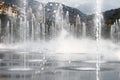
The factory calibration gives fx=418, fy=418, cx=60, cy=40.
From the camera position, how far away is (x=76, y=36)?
85312mm

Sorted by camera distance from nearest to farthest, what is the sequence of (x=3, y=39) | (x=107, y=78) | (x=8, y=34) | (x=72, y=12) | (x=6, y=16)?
(x=107, y=78)
(x=3, y=39)
(x=8, y=34)
(x=6, y=16)
(x=72, y=12)

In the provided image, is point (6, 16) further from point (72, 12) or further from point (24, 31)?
point (72, 12)

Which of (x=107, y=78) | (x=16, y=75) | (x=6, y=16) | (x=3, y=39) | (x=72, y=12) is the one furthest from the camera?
(x=72, y=12)

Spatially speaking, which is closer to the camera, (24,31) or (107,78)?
(107,78)

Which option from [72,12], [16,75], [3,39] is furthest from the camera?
[72,12]

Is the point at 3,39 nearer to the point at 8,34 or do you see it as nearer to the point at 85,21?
the point at 8,34

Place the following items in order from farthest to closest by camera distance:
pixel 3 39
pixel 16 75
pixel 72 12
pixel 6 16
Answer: pixel 72 12 → pixel 6 16 → pixel 3 39 → pixel 16 75

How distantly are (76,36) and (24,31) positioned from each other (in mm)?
15302

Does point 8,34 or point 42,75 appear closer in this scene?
point 42,75

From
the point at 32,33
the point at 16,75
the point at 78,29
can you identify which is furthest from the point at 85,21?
the point at 16,75

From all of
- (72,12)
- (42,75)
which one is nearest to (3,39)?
(72,12)

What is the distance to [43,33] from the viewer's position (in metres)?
92.9

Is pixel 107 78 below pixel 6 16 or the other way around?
below

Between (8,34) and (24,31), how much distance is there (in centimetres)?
547
